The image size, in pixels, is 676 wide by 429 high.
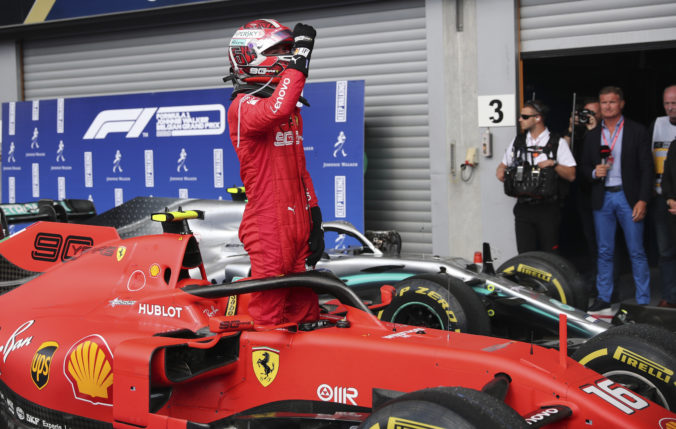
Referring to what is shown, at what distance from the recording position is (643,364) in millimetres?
3229

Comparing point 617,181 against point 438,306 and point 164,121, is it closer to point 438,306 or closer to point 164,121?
point 438,306

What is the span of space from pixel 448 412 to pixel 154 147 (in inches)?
324

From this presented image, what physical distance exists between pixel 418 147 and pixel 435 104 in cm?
62

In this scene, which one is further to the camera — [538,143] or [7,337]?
[538,143]

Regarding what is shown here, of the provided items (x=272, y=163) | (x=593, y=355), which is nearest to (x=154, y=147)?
(x=272, y=163)

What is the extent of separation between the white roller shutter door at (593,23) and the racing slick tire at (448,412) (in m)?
6.44

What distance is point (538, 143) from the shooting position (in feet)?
23.8

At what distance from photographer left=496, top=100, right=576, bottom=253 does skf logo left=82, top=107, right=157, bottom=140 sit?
5158mm

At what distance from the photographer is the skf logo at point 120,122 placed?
10.1 meters

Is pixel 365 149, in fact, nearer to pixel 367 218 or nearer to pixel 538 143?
pixel 367 218

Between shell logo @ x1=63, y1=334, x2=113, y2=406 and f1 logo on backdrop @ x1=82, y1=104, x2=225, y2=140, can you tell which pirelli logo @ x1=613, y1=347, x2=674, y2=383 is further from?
f1 logo on backdrop @ x1=82, y1=104, x2=225, y2=140

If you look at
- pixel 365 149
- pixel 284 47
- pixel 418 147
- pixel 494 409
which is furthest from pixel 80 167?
pixel 494 409

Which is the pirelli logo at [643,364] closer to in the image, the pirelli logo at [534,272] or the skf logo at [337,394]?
the skf logo at [337,394]

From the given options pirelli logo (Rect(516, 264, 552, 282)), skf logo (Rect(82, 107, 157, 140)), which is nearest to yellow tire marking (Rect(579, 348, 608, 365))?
pirelli logo (Rect(516, 264, 552, 282))
